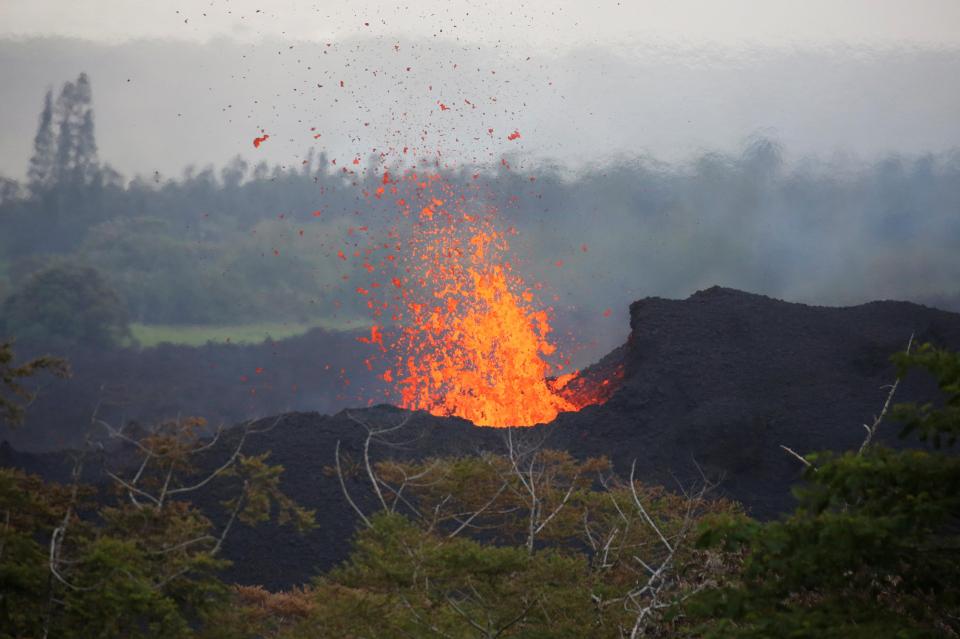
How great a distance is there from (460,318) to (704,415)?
1476 centimetres

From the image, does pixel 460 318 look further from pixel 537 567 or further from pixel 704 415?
pixel 537 567

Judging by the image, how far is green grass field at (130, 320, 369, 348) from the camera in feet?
169

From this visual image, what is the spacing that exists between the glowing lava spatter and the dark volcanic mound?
3305 millimetres

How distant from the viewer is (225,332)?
52375 mm

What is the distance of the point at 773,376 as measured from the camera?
29.5 m

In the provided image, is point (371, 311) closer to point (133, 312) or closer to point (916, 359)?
point (133, 312)

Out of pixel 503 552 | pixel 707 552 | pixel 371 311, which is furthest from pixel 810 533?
pixel 371 311

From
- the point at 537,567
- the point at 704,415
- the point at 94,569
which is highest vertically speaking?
the point at 94,569

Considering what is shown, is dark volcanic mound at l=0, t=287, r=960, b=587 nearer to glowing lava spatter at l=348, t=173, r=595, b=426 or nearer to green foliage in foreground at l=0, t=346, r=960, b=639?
glowing lava spatter at l=348, t=173, r=595, b=426

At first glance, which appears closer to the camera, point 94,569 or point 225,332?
point 94,569

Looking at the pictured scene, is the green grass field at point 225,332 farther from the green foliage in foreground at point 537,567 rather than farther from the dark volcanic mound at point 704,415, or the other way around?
the green foliage in foreground at point 537,567

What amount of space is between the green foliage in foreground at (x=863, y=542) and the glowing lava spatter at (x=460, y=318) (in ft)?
74.6

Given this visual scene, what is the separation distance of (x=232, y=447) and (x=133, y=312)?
28.7m

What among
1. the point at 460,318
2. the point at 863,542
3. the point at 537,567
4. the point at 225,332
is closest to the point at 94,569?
the point at 537,567
